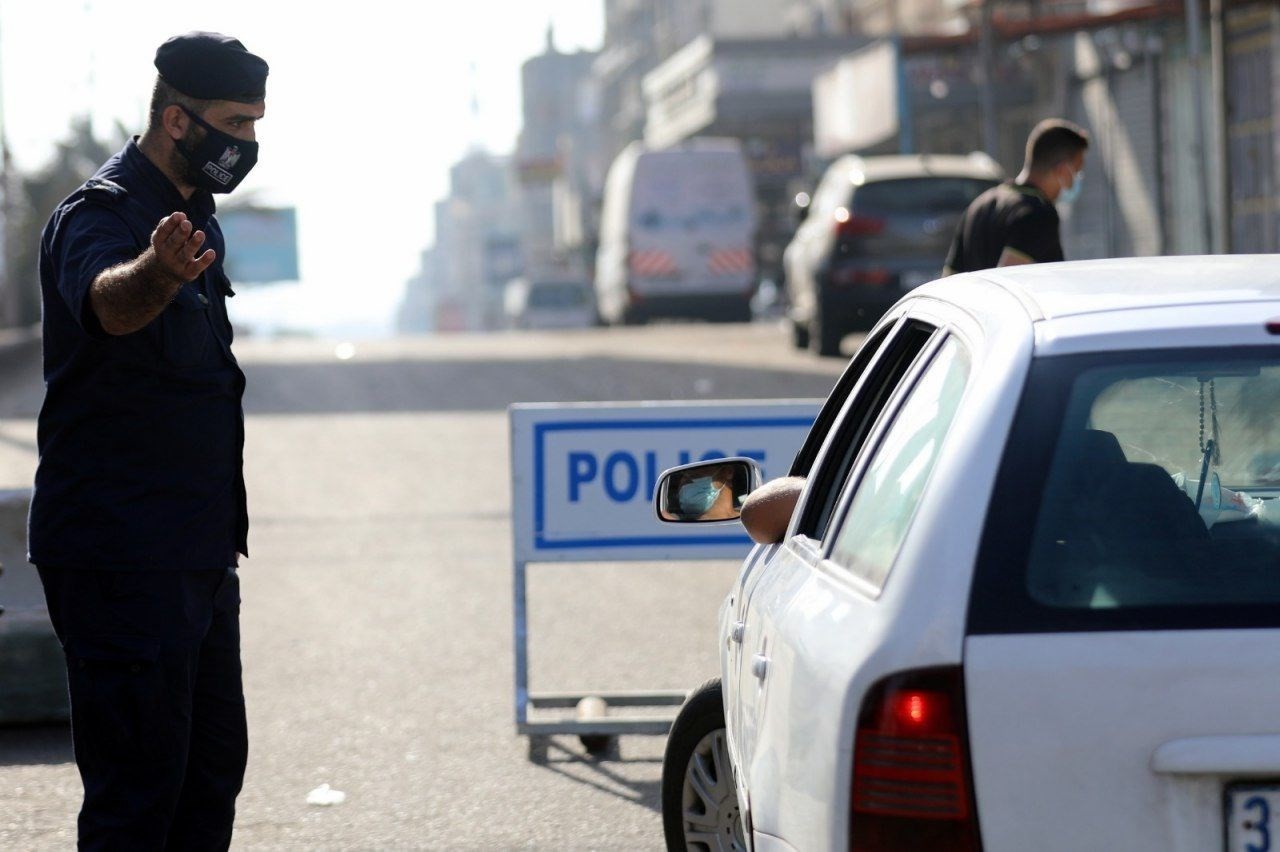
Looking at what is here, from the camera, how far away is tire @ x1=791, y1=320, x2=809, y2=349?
23844mm

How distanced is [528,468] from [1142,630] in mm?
4370

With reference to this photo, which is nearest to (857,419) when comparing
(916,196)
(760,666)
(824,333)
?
(760,666)

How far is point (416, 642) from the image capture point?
9.41m

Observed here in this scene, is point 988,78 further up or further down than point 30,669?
further up

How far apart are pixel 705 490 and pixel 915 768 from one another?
204 cm

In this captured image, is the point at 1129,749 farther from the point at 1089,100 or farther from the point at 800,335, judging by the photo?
the point at 1089,100

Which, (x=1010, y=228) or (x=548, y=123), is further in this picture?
(x=548, y=123)

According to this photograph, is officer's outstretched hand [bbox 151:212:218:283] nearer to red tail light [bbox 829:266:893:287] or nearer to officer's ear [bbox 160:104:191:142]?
officer's ear [bbox 160:104:191:142]

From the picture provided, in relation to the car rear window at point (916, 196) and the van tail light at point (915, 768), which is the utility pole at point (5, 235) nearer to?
the car rear window at point (916, 196)

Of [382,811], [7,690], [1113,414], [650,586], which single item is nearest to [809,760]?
[1113,414]

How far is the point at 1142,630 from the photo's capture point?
106 inches

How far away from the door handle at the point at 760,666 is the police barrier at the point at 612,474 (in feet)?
10.8

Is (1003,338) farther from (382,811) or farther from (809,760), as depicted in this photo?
(382,811)

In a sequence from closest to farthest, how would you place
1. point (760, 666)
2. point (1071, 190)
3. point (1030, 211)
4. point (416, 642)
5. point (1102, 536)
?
point (1102, 536) < point (760, 666) < point (1030, 211) < point (1071, 190) < point (416, 642)
